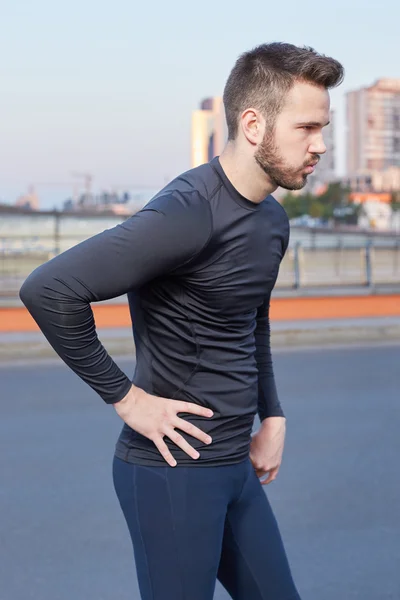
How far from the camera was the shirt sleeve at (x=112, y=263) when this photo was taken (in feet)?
6.65

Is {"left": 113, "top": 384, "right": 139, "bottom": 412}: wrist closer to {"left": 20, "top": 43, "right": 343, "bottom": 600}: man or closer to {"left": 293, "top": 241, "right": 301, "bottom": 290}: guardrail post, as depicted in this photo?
{"left": 20, "top": 43, "right": 343, "bottom": 600}: man

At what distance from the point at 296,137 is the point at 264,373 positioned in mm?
744

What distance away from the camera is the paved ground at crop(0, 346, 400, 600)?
4.45 m

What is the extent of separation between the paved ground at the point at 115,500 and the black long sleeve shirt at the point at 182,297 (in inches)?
88.5

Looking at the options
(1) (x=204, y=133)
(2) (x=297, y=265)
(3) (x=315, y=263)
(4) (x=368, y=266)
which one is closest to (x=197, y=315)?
(2) (x=297, y=265)

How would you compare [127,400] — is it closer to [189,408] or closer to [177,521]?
[189,408]

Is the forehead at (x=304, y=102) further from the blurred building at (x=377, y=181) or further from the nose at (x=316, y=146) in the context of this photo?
the blurred building at (x=377, y=181)

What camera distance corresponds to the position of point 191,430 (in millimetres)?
2170

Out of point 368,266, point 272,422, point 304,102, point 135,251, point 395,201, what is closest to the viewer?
point 135,251

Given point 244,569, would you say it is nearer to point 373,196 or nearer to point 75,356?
point 75,356

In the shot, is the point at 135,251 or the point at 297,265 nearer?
the point at 135,251

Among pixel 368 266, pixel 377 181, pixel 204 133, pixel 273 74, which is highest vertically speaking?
pixel 204 133

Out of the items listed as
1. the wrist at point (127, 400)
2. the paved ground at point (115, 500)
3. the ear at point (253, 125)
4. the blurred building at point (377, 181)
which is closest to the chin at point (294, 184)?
the ear at point (253, 125)

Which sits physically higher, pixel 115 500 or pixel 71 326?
pixel 71 326
